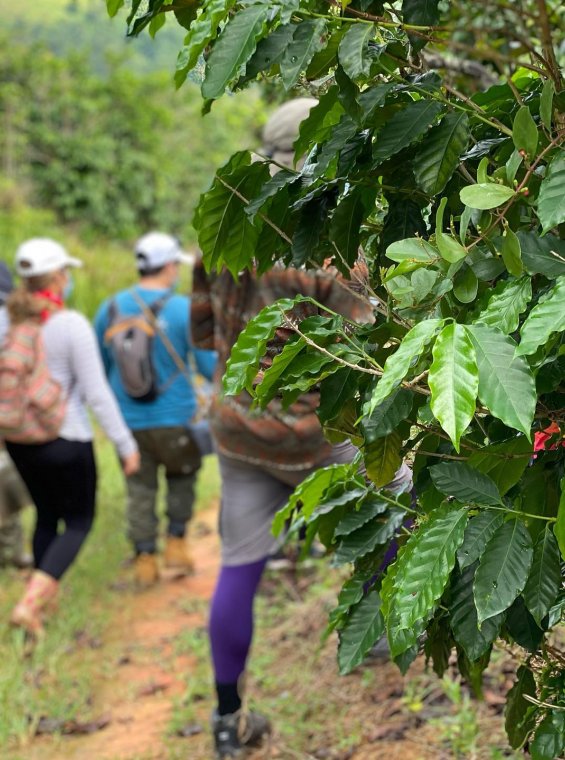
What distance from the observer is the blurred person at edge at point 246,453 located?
309cm

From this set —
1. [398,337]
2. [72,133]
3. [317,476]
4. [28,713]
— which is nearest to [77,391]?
[28,713]

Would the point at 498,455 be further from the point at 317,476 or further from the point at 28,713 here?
the point at 28,713

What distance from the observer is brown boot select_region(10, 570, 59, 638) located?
186 inches

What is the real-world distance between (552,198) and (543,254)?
83 mm

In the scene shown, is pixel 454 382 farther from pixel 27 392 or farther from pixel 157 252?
pixel 157 252

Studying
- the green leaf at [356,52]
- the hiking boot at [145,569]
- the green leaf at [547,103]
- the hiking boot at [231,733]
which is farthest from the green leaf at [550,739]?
the hiking boot at [145,569]

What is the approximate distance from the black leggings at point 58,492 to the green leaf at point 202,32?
3589 mm

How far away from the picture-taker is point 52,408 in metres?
4.74

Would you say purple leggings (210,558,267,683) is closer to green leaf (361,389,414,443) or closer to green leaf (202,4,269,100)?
green leaf (361,389,414,443)

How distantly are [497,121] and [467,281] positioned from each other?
26 centimetres

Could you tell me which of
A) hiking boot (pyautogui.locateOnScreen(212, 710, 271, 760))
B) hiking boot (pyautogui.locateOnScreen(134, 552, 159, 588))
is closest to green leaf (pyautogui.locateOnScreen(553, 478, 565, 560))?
hiking boot (pyautogui.locateOnScreen(212, 710, 271, 760))

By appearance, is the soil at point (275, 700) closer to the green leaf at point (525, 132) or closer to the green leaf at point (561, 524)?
the green leaf at point (561, 524)

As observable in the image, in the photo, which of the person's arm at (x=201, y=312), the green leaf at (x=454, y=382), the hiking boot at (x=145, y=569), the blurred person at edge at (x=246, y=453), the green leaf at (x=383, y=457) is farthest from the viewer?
the hiking boot at (x=145, y=569)

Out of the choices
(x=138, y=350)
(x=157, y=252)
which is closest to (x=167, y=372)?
(x=138, y=350)
